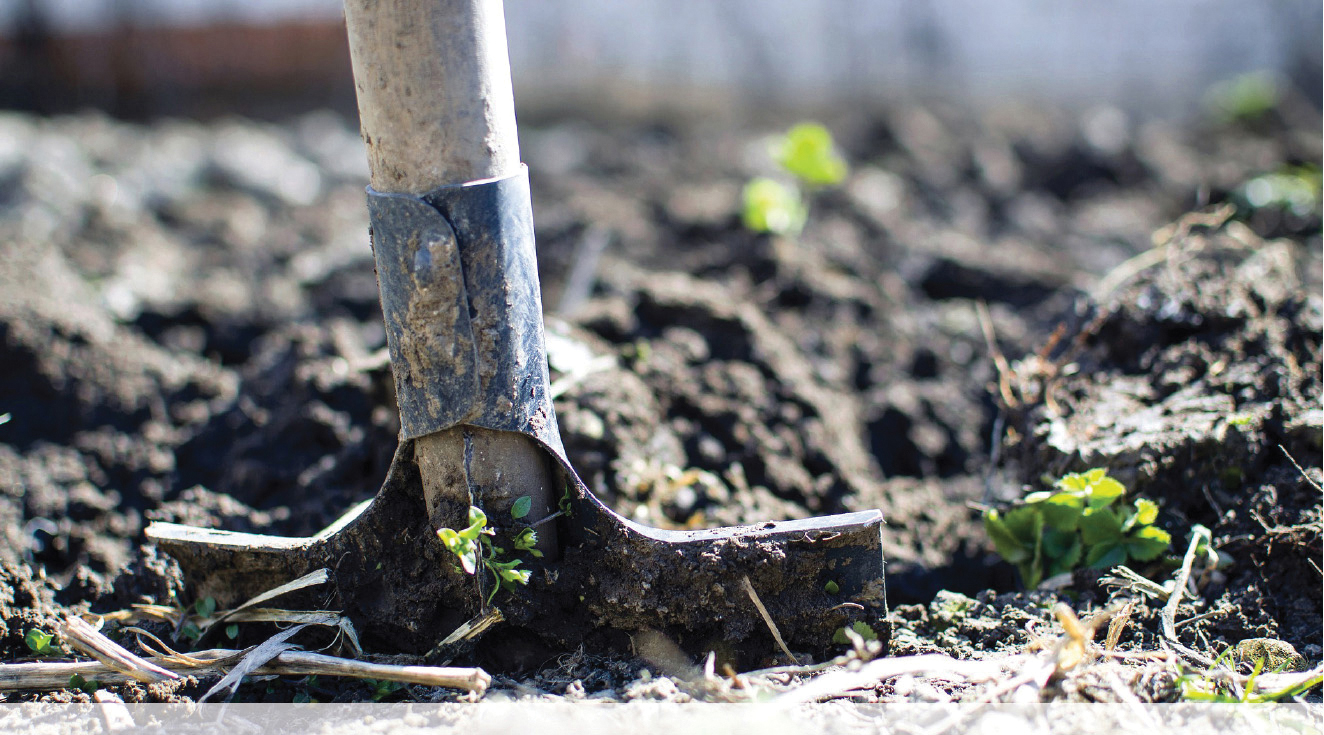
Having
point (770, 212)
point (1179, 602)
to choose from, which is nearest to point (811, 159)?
point (770, 212)

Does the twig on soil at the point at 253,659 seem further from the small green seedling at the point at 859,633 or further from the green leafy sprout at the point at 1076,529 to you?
the green leafy sprout at the point at 1076,529

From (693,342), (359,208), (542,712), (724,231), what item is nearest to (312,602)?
(542,712)

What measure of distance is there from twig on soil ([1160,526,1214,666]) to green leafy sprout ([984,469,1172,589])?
4 cm

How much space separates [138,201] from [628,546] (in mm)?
4261

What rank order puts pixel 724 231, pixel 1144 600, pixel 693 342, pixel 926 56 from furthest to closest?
pixel 926 56 → pixel 724 231 → pixel 693 342 → pixel 1144 600

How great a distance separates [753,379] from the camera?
2527mm

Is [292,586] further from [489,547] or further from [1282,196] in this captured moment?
[1282,196]

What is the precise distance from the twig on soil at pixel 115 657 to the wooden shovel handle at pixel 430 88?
86cm

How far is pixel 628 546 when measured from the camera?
4.98ft

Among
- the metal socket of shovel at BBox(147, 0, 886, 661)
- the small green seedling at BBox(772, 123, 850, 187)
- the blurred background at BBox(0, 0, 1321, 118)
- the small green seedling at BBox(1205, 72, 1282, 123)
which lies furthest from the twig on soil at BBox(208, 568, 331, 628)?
the blurred background at BBox(0, 0, 1321, 118)

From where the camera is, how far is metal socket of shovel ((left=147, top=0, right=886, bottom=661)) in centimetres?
131

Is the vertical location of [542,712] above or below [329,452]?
below

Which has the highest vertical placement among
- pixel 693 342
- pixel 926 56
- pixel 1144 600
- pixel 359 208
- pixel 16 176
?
pixel 926 56

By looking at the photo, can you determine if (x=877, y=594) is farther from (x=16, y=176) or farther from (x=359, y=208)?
(x=16, y=176)
